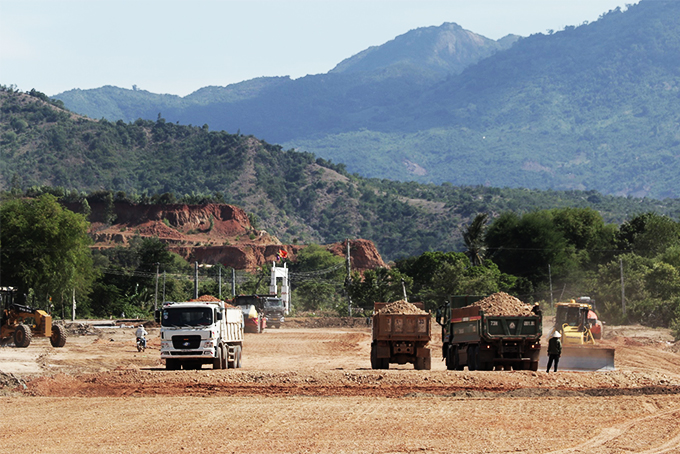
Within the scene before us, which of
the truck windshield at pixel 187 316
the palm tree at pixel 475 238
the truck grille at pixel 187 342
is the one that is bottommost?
the truck grille at pixel 187 342

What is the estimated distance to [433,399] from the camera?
2238 cm

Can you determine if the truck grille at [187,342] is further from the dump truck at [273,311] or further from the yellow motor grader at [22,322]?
the dump truck at [273,311]

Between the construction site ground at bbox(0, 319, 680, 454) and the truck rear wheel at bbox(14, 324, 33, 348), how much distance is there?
871 centimetres

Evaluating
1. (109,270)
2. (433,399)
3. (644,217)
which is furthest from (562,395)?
(644,217)

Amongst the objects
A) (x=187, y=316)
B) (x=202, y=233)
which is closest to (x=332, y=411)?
(x=187, y=316)

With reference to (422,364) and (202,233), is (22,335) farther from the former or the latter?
(202,233)

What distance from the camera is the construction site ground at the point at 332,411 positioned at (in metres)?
16.4

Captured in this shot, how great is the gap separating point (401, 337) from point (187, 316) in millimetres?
7374

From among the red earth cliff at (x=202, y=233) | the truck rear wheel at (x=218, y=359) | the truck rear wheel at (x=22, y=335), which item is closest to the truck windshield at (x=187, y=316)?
the truck rear wheel at (x=218, y=359)

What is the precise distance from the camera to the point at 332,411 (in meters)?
A: 20.4

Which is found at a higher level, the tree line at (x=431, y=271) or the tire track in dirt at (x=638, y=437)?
the tree line at (x=431, y=271)

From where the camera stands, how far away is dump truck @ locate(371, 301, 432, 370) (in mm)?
31172

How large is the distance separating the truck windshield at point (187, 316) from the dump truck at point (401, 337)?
19.0 ft

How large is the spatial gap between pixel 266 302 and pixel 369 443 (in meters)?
63.5
